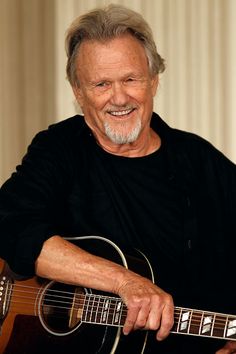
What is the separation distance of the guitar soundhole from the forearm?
0.20ft

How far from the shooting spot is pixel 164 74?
3.87 metres

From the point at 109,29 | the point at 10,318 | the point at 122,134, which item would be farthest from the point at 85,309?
the point at 109,29

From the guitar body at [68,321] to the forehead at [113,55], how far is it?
525 mm

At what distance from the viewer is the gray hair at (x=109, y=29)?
2680 mm

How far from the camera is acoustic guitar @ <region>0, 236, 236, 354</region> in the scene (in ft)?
7.52

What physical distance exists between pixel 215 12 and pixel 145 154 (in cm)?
124

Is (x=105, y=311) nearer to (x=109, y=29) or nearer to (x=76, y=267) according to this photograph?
(x=76, y=267)

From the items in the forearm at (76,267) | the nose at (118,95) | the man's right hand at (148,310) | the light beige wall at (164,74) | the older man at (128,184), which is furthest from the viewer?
the light beige wall at (164,74)

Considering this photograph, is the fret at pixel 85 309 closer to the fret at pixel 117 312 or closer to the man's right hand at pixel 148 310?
the fret at pixel 117 312

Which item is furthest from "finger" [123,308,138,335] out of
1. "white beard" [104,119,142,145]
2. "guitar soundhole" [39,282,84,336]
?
"white beard" [104,119,142,145]

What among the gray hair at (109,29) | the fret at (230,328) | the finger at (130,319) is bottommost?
the fret at (230,328)

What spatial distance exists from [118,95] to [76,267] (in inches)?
21.9

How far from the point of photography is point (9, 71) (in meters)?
3.88

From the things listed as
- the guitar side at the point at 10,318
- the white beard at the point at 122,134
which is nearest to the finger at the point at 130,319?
the guitar side at the point at 10,318
